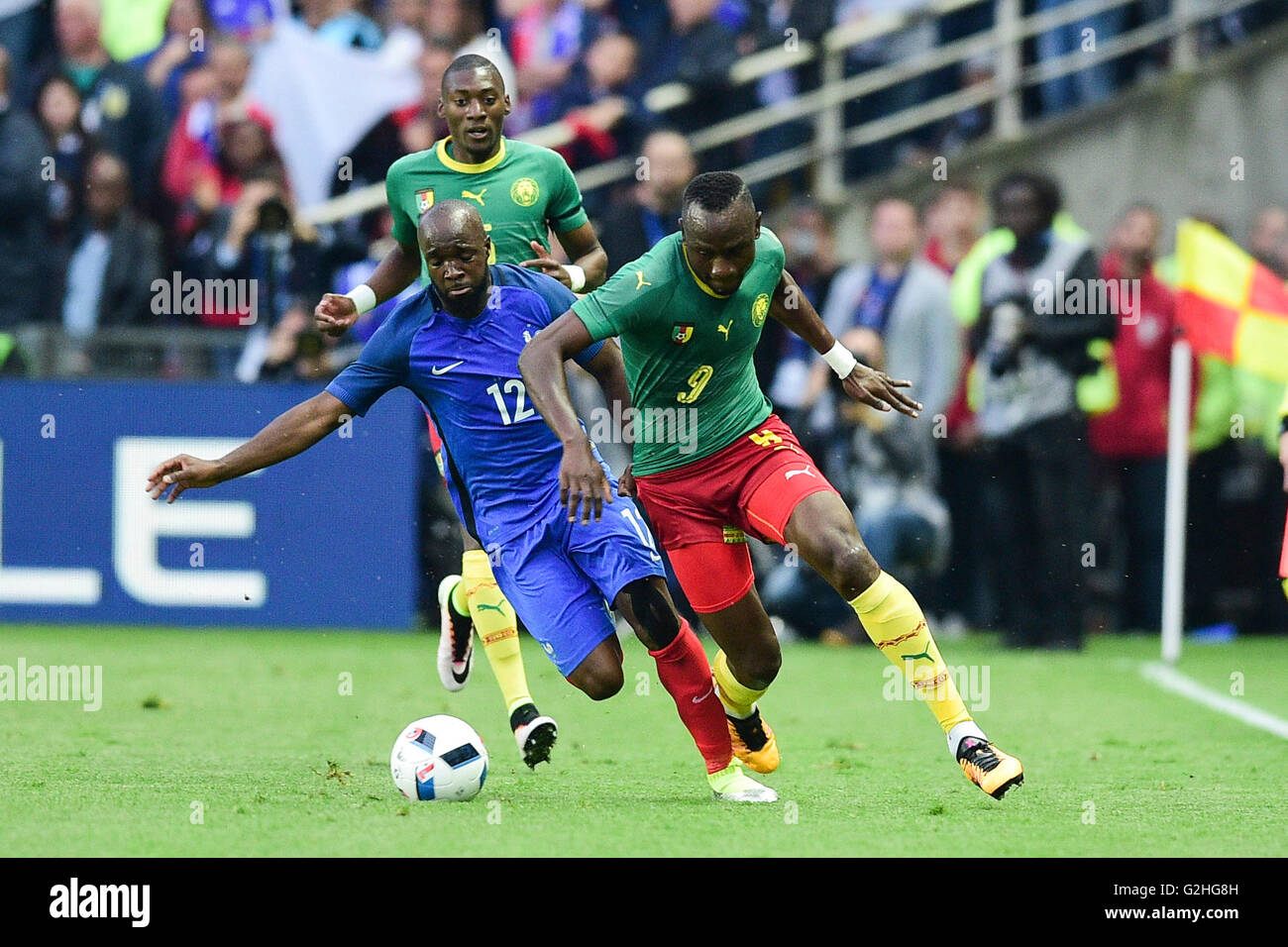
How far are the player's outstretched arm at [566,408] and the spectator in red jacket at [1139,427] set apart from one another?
23.9 feet

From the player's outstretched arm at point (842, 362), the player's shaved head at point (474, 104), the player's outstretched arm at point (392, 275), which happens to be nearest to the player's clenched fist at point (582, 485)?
the player's outstretched arm at point (842, 362)

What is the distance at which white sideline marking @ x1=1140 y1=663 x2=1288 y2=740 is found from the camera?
30.3 feet

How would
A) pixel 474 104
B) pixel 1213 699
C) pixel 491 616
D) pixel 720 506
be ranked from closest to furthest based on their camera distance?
pixel 720 506
pixel 474 104
pixel 491 616
pixel 1213 699

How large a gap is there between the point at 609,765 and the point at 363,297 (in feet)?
6.97

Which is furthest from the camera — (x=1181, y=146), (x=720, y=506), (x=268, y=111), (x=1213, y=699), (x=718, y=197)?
(x=1181, y=146)

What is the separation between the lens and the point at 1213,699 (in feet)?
33.6

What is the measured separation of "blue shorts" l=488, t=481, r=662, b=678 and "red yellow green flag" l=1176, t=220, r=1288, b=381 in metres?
6.22

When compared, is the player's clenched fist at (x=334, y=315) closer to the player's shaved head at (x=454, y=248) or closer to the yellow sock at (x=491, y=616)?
the player's shaved head at (x=454, y=248)

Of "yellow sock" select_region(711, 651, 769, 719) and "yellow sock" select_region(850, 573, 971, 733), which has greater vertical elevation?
"yellow sock" select_region(850, 573, 971, 733)

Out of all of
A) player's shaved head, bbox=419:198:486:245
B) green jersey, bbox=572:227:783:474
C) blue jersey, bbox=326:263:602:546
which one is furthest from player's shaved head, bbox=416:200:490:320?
green jersey, bbox=572:227:783:474

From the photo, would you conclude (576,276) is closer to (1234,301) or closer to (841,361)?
(841,361)

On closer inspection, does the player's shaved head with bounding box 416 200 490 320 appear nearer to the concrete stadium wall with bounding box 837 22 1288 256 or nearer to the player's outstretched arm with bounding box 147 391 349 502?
the player's outstretched arm with bounding box 147 391 349 502

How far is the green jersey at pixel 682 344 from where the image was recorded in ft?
21.9

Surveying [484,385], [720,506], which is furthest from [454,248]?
[720,506]
